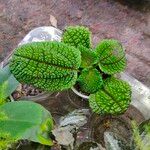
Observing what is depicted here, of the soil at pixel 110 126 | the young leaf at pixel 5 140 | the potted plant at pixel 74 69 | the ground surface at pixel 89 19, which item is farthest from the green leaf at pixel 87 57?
the ground surface at pixel 89 19

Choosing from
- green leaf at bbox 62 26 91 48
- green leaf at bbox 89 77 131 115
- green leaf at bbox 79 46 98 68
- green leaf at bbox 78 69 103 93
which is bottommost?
green leaf at bbox 89 77 131 115

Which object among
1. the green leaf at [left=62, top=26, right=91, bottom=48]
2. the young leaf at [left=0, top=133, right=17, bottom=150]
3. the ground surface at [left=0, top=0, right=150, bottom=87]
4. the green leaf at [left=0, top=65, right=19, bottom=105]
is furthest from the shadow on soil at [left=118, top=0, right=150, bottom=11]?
the young leaf at [left=0, top=133, right=17, bottom=150]

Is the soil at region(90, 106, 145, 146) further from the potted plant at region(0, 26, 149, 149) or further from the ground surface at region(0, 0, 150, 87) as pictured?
the ground surface at region(0, 0, 150, 87)

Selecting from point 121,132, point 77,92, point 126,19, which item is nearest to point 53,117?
point 77,92

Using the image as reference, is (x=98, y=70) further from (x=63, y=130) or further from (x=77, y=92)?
(x=63, y=130)

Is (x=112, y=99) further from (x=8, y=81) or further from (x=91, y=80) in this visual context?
(x=8, y=81)
